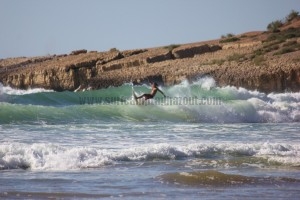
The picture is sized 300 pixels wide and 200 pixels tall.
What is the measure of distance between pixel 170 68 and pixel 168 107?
15864 millimetres

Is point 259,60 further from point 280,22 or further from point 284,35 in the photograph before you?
point 280,22

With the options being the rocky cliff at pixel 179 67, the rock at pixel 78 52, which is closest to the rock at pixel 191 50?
the rocky cliff at pixel 179 67

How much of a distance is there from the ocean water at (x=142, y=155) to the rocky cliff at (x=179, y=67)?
1205 centimetres

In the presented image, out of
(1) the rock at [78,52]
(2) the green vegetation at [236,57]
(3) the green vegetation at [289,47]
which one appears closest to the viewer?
(2) the green vegetation at [236,57]

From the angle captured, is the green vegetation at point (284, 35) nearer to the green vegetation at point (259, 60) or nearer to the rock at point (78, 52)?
the green vegetation at point (259, 60)

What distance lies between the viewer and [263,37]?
55406mm

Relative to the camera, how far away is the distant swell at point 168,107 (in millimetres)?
25312

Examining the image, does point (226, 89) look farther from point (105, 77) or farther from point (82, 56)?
point (82, 56)

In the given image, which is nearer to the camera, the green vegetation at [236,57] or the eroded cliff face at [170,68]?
the eroded cliff face at [170,68]

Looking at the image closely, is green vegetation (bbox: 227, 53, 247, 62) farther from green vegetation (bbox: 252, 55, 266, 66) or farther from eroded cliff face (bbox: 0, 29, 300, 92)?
green vegetation (bbox: 252, 55, 266, 66)

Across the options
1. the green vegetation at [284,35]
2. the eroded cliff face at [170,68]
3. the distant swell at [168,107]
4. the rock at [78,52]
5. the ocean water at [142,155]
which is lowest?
the ocean water at [142,155]

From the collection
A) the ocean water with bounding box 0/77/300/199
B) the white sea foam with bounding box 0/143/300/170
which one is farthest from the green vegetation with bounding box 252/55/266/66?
the white sea foam with bounding box 0/143/300/170

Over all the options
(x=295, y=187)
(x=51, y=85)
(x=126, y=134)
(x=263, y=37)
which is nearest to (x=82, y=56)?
(x=51, y=85)

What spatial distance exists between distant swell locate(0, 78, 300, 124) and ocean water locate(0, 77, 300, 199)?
83 millimetres
